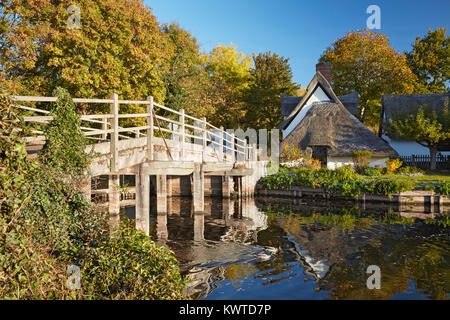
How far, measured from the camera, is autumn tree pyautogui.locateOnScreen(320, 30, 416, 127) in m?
45.0

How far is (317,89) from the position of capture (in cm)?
3916

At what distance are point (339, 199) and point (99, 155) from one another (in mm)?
18020

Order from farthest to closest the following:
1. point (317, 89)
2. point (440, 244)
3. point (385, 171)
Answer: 1. point (317, 89)
2. point (385, 171)
3. point (440, 244)

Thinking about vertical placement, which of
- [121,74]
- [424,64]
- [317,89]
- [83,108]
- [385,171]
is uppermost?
[424,64]

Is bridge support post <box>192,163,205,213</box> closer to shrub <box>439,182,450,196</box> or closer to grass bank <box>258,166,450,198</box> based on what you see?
grass bank <box>258,166,450,198</box>

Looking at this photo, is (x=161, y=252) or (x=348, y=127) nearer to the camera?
(x=161, y=252)

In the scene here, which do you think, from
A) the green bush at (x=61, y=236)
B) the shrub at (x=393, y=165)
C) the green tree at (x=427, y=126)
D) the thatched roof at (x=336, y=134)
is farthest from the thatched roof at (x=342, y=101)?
the green bush at (x=61, y=236)

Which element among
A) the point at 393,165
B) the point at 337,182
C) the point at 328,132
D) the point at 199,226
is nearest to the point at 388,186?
the point at 337,182

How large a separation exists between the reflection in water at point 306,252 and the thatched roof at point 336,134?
460 inches

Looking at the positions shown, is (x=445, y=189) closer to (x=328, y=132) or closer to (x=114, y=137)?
(x=328, y=132)

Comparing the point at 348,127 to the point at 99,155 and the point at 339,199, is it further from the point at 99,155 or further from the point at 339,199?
the point at 99,155

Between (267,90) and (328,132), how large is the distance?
1351 centimetres
